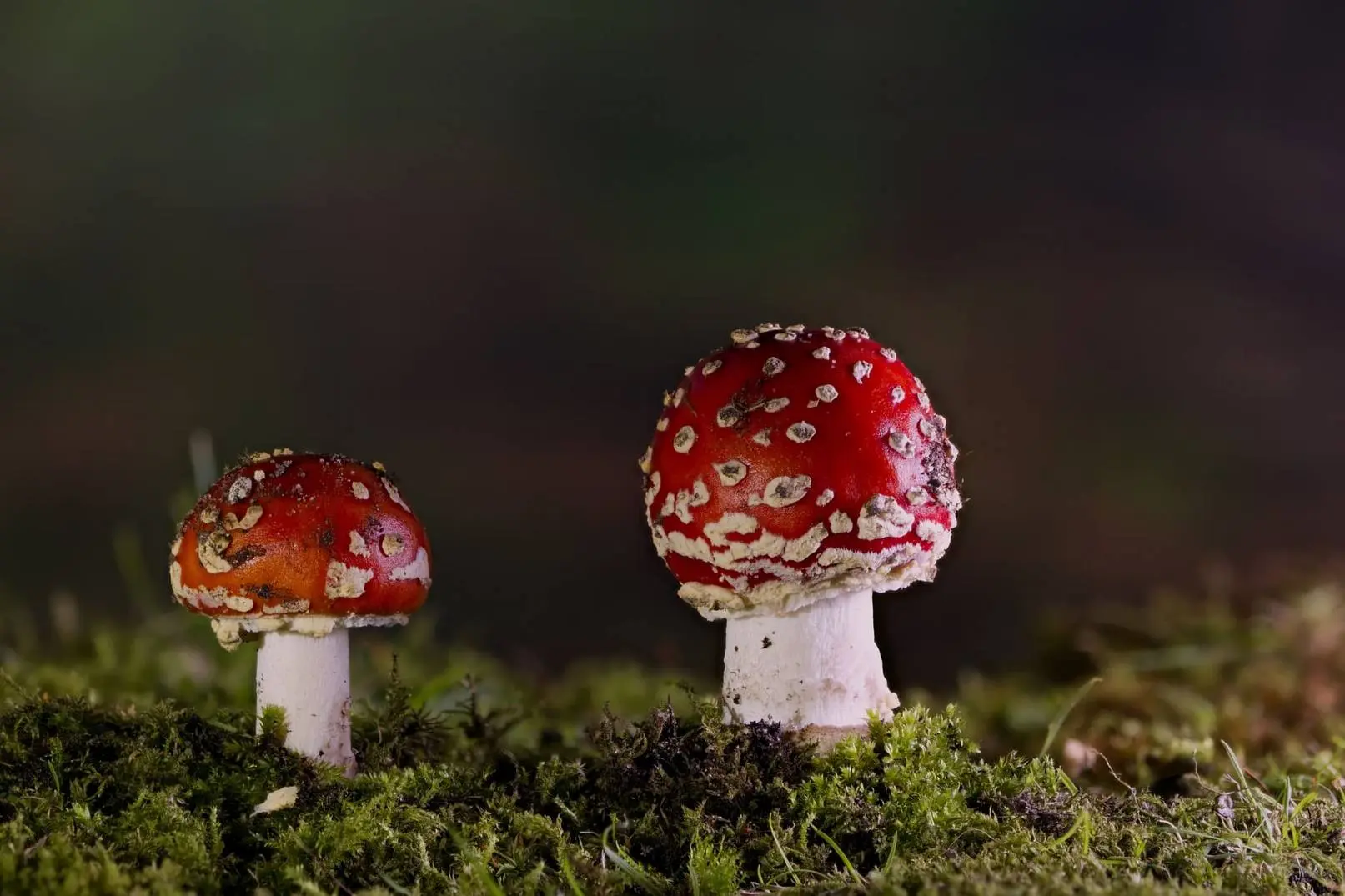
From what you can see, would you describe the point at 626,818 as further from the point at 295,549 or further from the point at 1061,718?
the point at 1061,718

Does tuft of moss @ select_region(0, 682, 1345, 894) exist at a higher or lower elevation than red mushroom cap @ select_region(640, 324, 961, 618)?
lower

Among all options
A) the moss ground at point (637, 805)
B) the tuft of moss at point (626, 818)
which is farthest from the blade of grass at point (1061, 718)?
the tuft of moss at point (626, 818)

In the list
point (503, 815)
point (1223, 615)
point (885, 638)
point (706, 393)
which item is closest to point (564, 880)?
point (503, 815)

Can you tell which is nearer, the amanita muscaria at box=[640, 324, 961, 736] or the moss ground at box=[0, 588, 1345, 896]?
the moss ground at box=[0, 588, 1345, 896]

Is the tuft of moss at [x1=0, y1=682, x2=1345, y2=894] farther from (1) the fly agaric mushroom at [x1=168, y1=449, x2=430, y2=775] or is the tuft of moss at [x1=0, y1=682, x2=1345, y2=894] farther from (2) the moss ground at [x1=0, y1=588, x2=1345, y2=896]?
(1) the fly agaric mushroom at [x1=168, y1=449, x2=430, y2=775]

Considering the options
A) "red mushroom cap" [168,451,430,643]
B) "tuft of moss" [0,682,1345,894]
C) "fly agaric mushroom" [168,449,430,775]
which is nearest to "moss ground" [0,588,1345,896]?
"tuft of moss" [0,682,1345,894]

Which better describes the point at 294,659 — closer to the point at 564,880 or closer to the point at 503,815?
the point at 503,815
